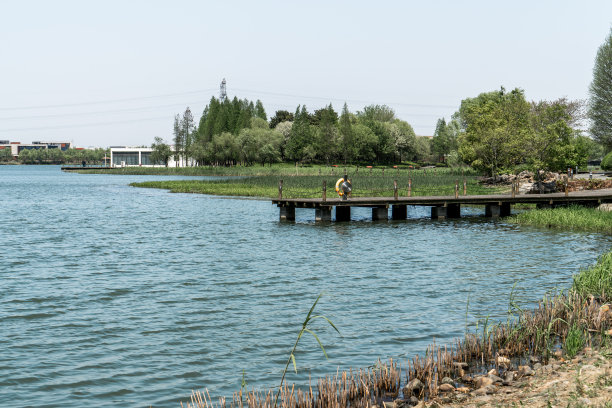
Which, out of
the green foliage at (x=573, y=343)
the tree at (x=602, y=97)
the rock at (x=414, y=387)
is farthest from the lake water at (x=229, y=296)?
the tree at (x=602, y=97)

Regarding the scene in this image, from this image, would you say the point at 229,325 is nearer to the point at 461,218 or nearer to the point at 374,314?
the point at 374,314

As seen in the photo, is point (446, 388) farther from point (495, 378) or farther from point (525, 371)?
point (525, 371)

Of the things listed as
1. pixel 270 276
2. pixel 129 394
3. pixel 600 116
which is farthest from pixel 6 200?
pixel 600 116

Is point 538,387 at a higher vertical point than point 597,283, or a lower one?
lower

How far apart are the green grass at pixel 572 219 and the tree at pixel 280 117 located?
141253 millimetres

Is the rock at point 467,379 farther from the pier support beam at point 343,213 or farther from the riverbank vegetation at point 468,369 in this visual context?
the pier support beam at point 343,213

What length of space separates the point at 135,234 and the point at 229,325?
2321cm

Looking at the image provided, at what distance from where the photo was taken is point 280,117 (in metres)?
181

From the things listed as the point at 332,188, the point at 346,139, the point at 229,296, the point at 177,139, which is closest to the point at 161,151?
the point at 177,139

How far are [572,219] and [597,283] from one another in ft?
74.6

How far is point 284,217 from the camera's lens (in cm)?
4472

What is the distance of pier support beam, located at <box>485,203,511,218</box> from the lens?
45984 mm

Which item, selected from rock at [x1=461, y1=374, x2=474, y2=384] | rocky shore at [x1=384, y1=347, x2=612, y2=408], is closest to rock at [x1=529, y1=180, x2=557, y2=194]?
rocky shore at [x1=384, y1=347, x2=612, y2=408]

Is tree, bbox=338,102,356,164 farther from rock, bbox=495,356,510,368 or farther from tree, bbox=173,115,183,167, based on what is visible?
rock, bbox=495,356,510,368
